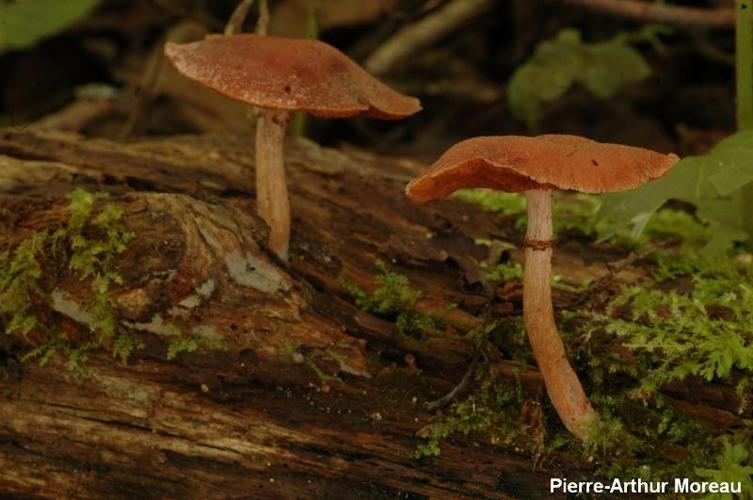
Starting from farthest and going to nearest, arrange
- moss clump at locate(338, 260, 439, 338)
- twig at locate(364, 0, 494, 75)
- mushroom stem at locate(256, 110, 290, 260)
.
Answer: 1. twig at locate(364, 0, 494, 75)
2. mushroom stem at locate(256, 110, 290, 260)
3. moss clump at locate(338, 260, 439, 338)

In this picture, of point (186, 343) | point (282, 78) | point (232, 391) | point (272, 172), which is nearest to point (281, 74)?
point (282, 78)

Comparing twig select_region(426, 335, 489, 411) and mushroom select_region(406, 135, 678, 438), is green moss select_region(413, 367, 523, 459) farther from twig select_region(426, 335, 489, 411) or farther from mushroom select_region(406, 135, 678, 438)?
mushroom select_region(406, 135, 678, 438)

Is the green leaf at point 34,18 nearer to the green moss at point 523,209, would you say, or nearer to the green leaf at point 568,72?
the green moss at point 523,209

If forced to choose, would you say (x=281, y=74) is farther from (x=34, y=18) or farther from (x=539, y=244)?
(x=539, y=244)

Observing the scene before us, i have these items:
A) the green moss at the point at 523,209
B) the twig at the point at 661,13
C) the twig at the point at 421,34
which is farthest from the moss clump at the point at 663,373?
the twig at the point at 421,34

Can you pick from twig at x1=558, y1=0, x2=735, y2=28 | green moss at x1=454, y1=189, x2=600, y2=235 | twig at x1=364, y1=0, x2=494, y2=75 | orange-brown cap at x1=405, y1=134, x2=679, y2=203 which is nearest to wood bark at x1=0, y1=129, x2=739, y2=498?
orange-brown cap at x1=405, y1=134, x2=679, y2=203

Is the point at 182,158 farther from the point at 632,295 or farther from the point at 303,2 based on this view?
the point at 303,2
